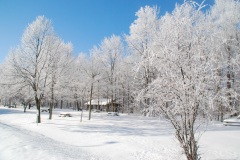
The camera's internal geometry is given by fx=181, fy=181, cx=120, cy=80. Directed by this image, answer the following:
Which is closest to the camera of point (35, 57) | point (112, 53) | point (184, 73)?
point (184, 73)

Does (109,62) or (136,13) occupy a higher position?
(136,13)

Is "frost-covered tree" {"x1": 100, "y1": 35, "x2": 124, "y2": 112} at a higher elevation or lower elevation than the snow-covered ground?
higher

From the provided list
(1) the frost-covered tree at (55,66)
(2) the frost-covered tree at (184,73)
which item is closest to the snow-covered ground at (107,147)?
(2) the frost-covered tree at (184,73)

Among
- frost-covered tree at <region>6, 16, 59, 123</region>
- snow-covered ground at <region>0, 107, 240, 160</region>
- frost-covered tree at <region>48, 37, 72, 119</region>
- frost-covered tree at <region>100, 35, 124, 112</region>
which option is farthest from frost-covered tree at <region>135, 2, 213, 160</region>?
frost-covered tree at <region>100, 35, 124, 112</region>

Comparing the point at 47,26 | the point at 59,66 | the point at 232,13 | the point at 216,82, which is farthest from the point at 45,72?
the point at 232,13

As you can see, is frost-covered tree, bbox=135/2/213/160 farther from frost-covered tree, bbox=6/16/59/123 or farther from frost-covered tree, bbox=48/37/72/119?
frost-covered tree, bbox=48/37/72/119

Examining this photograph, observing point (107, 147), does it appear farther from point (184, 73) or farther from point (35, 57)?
point (35, 57)

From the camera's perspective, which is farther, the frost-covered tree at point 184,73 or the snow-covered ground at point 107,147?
the snow-covered ground at point 107,147

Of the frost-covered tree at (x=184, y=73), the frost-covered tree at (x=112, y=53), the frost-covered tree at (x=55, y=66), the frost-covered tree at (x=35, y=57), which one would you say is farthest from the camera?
the frost-covered tree at (x=112, y=53)

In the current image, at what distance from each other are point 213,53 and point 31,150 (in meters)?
7.56

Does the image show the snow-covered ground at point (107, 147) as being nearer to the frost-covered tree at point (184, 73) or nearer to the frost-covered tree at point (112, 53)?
the frost-covered tree at point (184, 73)

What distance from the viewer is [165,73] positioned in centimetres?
587

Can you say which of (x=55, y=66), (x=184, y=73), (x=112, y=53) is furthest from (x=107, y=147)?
(x=112, y=53)

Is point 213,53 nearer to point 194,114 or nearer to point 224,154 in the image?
point 194,114
